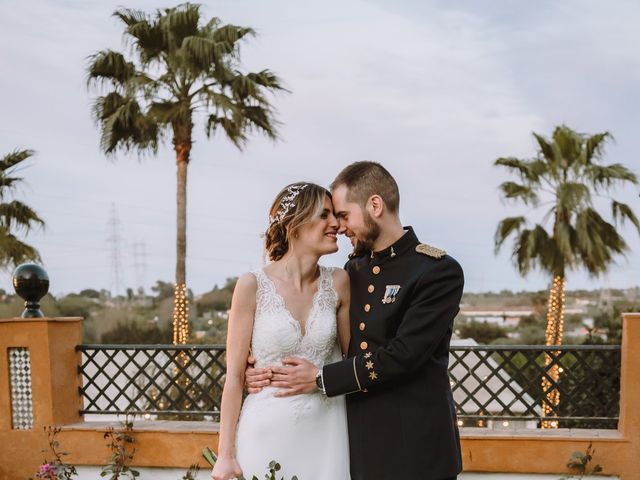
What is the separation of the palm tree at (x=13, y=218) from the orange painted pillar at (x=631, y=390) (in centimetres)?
1370

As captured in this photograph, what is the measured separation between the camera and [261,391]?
285cm

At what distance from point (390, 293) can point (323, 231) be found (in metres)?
0.34

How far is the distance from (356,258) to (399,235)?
0.97ft

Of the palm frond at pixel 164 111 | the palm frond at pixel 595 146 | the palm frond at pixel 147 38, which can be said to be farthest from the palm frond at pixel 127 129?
the palm frond at pixel 595 146

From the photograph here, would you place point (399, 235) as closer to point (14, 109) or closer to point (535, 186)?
point (535, 186)

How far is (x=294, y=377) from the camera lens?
2758 mm

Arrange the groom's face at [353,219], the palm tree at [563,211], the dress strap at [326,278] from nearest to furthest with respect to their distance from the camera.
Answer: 1. the groom's face at [353,219]
2. the dress strap at [326,278]
3. the palm tree at [563,211]

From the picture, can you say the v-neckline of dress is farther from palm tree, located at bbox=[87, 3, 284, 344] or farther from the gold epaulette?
palm tree, located at bbox=[87, 3, 284, 344]

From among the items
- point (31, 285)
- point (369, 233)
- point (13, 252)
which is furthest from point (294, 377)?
point (13, 252)

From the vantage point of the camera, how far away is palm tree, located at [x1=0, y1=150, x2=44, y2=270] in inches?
619

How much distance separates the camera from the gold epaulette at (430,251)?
265cm

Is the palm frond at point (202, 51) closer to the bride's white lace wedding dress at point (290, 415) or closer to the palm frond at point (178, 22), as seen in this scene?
the palm frond at point (178, 22)

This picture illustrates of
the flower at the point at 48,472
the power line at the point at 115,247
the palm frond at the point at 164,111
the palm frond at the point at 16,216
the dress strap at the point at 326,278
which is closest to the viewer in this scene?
the dress strap at the point at 326,278

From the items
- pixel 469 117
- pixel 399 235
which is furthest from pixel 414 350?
pixel 469 117
